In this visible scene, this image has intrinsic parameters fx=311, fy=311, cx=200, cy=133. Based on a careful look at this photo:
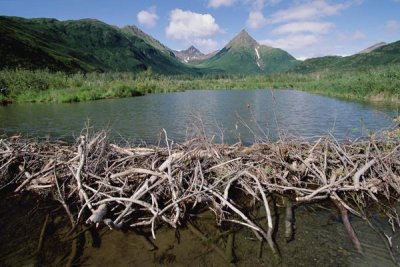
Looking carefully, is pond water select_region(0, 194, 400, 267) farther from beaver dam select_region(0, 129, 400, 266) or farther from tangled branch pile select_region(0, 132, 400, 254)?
tangled branch pile select_region(0, 132, 400, 254)

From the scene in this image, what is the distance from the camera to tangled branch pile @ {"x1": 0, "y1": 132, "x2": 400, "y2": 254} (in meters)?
6.57

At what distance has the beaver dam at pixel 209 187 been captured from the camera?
6.03 metres

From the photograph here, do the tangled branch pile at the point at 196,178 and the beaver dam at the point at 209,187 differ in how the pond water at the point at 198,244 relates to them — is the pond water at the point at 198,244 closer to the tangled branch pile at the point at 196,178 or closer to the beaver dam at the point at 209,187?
the beaver dam at the point at 209,187

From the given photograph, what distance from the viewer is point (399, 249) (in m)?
5.40

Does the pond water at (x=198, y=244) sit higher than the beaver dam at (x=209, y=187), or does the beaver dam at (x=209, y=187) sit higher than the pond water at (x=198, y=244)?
the beaver dam at (x=209, y=187)

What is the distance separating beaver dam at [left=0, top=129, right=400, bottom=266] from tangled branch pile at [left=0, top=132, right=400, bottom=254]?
3 cm

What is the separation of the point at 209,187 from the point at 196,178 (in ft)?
1.18

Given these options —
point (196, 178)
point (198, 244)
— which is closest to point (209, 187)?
point (196, 178)

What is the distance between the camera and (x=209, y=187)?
6.70 meters

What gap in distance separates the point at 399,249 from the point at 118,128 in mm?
18872

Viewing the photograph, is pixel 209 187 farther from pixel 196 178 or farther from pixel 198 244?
pixel 198 244

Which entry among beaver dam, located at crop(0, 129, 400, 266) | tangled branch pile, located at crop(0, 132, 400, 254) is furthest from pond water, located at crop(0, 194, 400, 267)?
tangled branch pile, located at crop(0, 132, 400, 254)

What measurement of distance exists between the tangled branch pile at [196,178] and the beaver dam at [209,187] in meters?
0.03

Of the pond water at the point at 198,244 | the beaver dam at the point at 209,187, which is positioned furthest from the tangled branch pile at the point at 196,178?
the pond water at the point at 198,244
